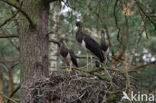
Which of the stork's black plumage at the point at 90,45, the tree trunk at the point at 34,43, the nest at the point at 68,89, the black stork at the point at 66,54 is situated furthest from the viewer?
the stork's black plumage at the point at 90,45

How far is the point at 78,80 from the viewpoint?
561 cm

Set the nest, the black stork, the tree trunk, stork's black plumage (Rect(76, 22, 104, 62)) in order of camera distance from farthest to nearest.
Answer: stork's black plumage (Rect(76, 22, 104, 62)), the black stork, the tree trunk, the nest

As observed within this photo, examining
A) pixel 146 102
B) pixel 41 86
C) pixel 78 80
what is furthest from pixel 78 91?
pixel 146 102

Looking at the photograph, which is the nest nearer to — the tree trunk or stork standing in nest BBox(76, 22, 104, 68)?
the tree trunk

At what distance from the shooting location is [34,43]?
6.34 m

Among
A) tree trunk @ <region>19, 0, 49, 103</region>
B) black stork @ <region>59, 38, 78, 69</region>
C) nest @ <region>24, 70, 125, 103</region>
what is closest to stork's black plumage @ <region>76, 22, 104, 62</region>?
black stork @ <region>59, 38, 78, 69</region>

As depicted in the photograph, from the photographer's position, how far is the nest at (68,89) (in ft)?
17.8

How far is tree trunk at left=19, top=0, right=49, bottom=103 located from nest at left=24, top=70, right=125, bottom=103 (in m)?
0.42

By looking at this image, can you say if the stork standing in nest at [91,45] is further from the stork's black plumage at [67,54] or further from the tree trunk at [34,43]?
the tree trunk at [34,43]

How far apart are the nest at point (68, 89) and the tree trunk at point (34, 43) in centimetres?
42

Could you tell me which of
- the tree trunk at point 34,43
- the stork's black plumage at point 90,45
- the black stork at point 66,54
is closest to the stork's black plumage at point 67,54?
the black stork at point 66,54

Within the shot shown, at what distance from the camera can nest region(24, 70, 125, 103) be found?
541 centimetres

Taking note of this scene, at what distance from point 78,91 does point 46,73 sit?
1135mm

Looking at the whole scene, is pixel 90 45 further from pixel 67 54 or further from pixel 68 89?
pixel 68 89
